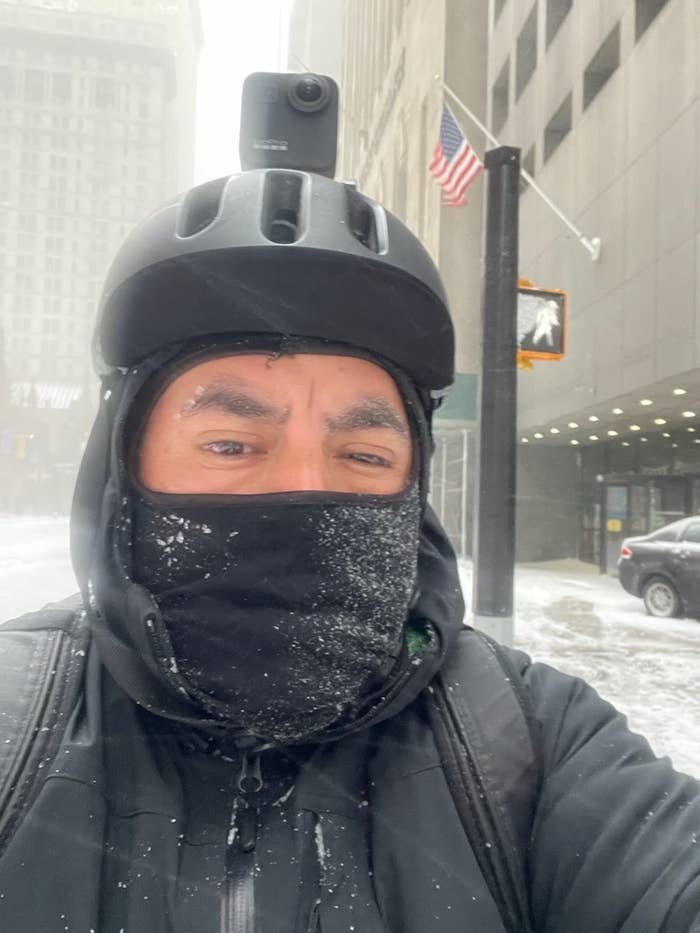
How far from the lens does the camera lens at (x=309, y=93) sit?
2.20 m

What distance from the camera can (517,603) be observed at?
13836 millimetres

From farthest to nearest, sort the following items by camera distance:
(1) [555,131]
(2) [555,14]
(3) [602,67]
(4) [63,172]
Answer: (4) [63,172]
(1) [555,131]
(2) [555,14]
(3) [602,67]

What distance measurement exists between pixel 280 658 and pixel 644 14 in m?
15.6

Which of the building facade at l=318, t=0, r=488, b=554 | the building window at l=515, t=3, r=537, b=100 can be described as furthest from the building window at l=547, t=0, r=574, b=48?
the building facade at l=318, t=0, r=488, b=554

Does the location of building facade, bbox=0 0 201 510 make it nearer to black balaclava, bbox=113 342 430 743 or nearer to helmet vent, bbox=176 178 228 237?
helmet vent, bbox=176 178 228 237

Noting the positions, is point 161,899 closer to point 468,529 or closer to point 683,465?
point 683,465

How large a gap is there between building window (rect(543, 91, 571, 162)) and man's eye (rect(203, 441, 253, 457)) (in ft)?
60.4

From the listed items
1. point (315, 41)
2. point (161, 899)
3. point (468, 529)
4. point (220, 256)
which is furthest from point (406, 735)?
point (315, 41)

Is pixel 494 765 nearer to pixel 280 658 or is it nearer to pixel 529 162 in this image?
pixel 280 658

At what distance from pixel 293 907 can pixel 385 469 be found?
0.86 m

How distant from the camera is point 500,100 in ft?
74.6

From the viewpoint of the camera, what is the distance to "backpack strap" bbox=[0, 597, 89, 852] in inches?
50.6

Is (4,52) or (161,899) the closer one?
(161,899)

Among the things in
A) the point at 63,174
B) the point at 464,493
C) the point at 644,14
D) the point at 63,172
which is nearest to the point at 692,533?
the point at 644,14
